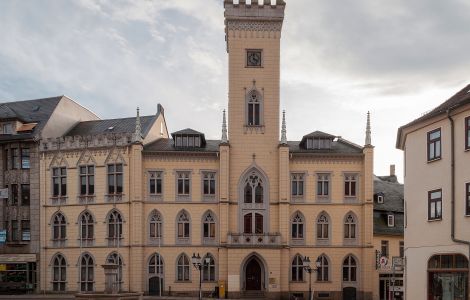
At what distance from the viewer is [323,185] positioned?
5894cm

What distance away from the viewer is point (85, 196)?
59.0 m

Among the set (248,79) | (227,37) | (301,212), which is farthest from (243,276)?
(227,37)

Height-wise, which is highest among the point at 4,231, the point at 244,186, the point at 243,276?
the point at 244,186

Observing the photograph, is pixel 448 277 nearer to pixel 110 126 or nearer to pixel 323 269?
pixel 323 269

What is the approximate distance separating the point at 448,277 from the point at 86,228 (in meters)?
37.5

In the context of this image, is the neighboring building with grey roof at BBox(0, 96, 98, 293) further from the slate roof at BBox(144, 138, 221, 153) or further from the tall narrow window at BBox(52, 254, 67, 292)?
the slate roof at BBox(144, 138, 221, 153)

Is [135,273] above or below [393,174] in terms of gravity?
below

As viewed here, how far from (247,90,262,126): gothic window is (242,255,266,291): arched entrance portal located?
12495mm

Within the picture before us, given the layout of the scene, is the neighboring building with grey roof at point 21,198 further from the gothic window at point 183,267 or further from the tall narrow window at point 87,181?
the gothic window at point 183,267

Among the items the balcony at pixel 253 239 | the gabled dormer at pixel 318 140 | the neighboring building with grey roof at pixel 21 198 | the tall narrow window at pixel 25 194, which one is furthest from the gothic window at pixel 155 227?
the gabled dormer at pixel 318 140

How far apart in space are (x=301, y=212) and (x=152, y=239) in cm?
1366

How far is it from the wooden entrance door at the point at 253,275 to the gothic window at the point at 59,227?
17215mm

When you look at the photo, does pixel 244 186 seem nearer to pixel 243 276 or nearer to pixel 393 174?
pixel 243 276

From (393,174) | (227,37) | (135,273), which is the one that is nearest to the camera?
(135,273)
